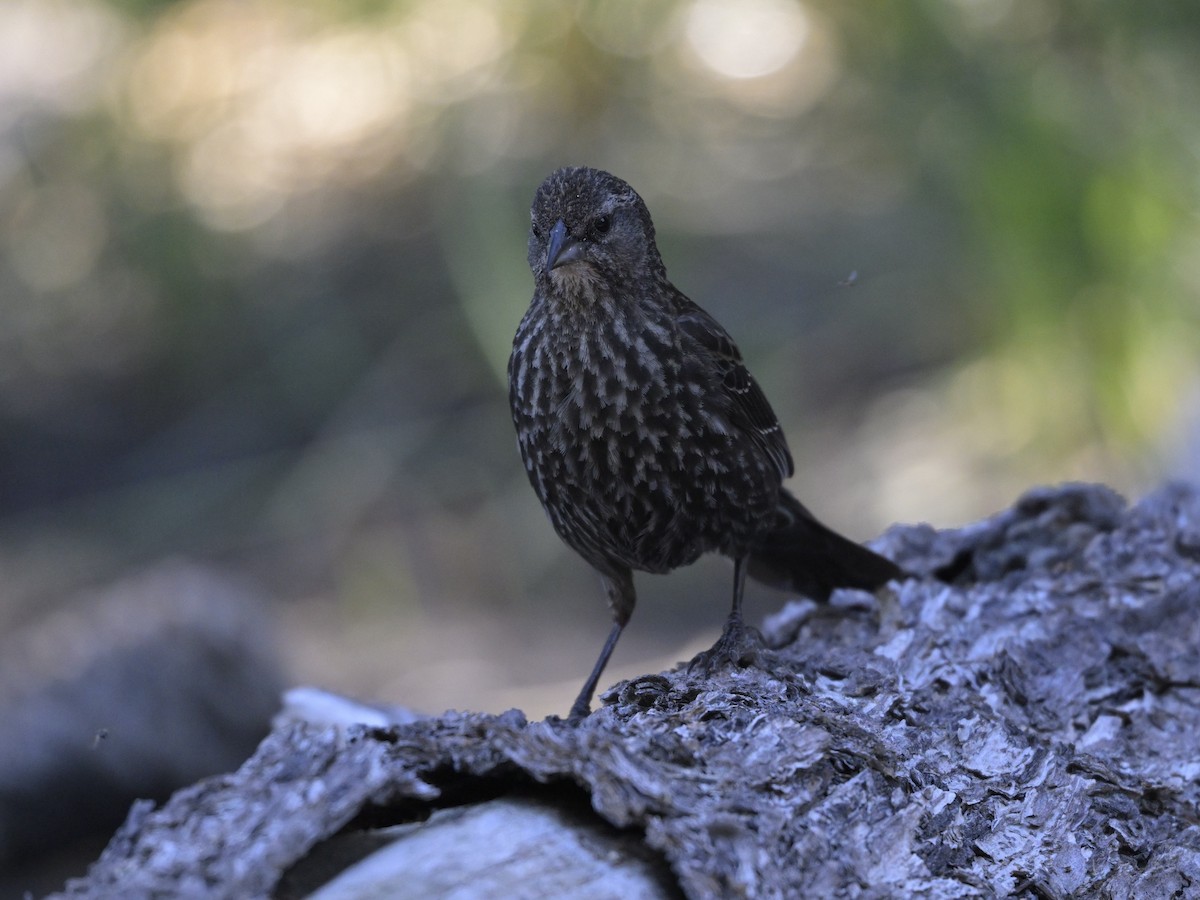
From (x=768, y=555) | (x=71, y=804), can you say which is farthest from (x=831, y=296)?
(x=71, y=804)

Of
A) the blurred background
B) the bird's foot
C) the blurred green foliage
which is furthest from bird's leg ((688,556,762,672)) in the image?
the blurred green foliage

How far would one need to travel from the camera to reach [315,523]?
6.50m

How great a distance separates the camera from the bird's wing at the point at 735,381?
3410mm

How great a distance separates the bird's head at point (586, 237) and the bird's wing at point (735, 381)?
17 centimetres

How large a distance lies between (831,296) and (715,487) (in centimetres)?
427

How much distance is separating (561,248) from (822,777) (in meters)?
1.57

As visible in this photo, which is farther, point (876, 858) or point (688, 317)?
point (688, 317)

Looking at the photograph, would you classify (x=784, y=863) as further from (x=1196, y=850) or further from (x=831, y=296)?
(x=831, y=296)

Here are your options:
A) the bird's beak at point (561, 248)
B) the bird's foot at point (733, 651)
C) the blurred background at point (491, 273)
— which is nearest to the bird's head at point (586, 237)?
the bird's beak at point (561, 248)

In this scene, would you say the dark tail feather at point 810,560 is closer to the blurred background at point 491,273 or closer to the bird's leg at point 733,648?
the bird's leg at point 733,648

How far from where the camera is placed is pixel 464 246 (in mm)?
6754

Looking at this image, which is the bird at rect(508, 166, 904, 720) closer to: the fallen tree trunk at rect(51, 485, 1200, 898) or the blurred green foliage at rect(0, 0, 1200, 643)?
the fallen tree trunk at rect(51, 485, 1200, 898)

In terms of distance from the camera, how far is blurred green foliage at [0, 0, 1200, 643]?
602cm

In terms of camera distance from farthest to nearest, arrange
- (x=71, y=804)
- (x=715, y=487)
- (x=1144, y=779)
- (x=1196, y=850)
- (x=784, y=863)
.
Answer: (x=71, y=804) → (x=715, y=487) → (x=1144, y=779) → (x=1196, y=850) → (x=784, y=863)
